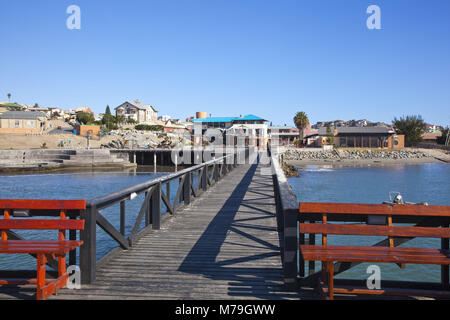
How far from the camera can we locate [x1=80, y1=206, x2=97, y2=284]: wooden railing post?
13.9 feet

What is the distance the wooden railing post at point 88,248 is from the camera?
424cm

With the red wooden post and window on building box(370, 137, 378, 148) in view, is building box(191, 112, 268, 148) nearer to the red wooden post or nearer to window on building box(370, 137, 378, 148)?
window on building box(370, 137, 378, 148)

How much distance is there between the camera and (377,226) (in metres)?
3.83

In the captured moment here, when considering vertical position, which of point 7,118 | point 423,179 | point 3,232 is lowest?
point 423,179

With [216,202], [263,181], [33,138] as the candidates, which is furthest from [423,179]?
[33,138]

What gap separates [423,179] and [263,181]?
30.9 metres

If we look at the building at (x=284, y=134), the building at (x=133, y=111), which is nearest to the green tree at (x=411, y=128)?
the building at (x=284, y=134)

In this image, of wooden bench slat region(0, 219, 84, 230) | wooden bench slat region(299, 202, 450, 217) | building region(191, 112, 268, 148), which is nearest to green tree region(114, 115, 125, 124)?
building region(191, 112, 268, 148)

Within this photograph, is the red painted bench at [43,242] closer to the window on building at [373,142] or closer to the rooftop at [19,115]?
the window on building at [373,142]

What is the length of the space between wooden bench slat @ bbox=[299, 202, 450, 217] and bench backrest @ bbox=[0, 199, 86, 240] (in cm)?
247

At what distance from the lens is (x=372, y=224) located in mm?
4023

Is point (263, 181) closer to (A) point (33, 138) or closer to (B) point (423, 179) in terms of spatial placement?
(B) point (423, 179)

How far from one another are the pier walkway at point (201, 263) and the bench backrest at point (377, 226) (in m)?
0.73
